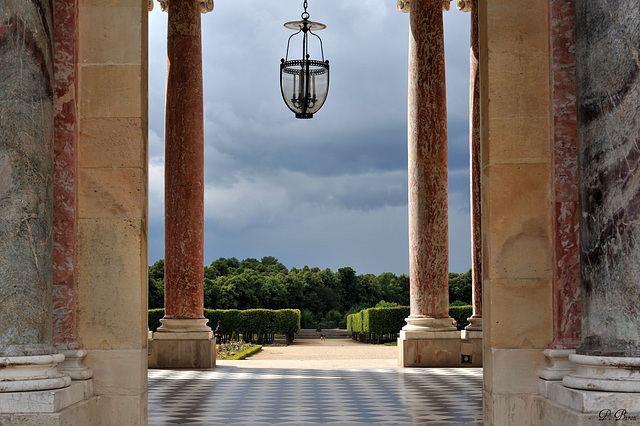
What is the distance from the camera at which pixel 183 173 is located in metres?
101

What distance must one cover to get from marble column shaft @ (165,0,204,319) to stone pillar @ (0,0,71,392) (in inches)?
2149

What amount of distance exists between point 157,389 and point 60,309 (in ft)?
102

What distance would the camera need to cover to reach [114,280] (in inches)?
1927

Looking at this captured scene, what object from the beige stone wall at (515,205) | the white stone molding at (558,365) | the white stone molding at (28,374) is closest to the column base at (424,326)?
the beige stone wall at (515,205)

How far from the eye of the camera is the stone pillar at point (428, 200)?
324 ft

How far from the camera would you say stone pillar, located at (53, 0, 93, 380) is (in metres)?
48.3

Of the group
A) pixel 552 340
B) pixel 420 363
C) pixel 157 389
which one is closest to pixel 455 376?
pixel 420 363

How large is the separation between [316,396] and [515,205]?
30851 millimetres

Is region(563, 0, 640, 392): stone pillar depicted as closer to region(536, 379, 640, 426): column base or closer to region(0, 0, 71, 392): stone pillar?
region(536, 379, 640, 426): column base

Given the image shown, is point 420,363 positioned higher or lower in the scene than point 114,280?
lower

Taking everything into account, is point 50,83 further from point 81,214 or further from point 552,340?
point 552,340

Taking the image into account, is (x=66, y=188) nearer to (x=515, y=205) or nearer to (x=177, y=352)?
(x=515, y=205)

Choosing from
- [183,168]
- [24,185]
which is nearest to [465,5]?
[183,168]

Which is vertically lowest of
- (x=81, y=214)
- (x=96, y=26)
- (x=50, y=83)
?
(x=81, y=214)
